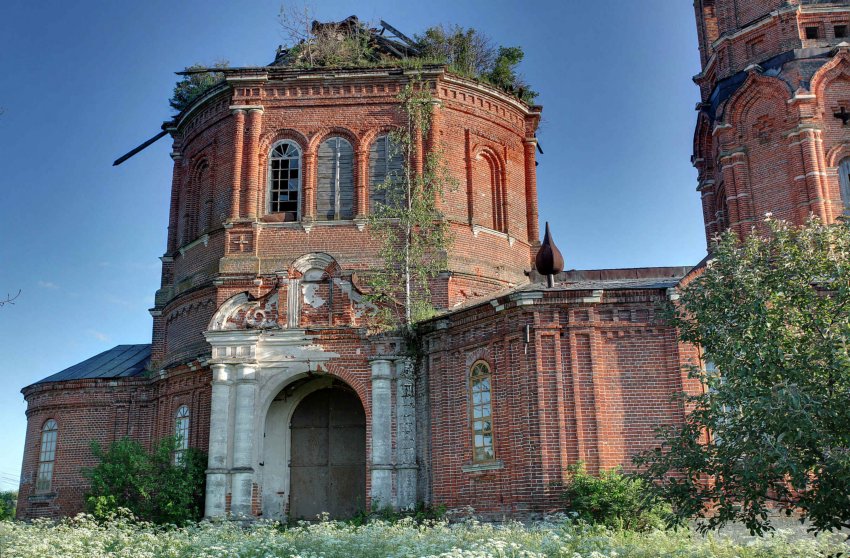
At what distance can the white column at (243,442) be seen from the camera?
2036 centimetres

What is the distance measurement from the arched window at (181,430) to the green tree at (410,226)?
5.94 metres

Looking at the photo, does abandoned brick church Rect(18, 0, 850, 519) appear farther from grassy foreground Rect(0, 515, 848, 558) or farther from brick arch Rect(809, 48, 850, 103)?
grassy foreground Rect(0, 515, 848, 558)

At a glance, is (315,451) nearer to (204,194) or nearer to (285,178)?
(285,178)

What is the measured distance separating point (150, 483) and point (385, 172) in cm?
976

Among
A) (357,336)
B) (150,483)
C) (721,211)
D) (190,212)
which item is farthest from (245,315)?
(721,211)

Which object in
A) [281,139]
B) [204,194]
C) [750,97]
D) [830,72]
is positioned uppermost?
[830,72]

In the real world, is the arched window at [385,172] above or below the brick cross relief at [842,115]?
below

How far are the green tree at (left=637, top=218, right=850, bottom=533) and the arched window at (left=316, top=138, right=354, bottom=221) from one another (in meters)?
12.9

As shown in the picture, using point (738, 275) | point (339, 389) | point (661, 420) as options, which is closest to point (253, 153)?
point (339, 389)

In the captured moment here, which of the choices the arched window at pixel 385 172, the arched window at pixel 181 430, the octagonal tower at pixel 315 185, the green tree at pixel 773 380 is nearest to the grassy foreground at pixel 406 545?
the green tree at pixel 773 380

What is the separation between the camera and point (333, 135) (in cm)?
2472

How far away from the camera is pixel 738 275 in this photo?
11844mm

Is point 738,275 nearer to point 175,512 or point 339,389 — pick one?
point 339,389

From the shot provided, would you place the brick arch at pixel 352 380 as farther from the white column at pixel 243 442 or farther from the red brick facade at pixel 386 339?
the white column at pixel 243 442
